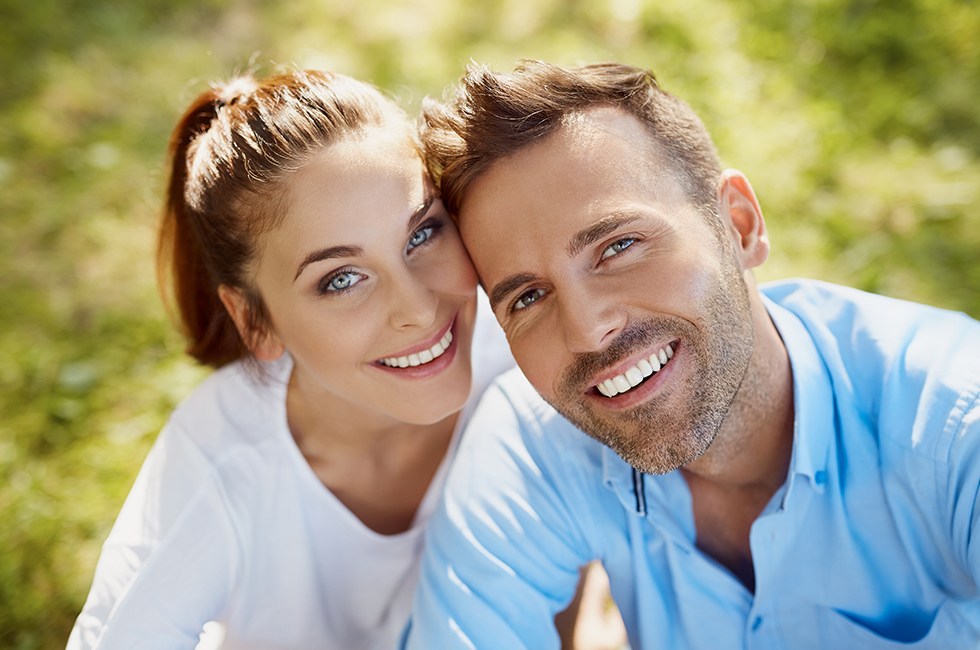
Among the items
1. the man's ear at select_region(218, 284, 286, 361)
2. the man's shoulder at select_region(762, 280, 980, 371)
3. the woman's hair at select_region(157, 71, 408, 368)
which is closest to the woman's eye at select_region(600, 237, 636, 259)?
the man's shoulder at select_region(762, 280, 980, 371)

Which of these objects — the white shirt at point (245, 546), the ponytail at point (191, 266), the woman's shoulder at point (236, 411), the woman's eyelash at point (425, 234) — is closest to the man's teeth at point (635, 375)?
the woman's eyelash at point (425, 234)

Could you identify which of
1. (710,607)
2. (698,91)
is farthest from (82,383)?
(698,91)

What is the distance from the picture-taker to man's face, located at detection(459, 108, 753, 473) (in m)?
1.98

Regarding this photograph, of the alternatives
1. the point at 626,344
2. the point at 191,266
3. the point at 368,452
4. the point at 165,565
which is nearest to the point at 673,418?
the point at 626,344

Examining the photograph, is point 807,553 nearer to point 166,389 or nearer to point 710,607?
point 710,607

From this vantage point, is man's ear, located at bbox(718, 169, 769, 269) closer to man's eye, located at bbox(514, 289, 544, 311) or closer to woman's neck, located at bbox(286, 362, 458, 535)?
man's eye, located at bbox(514, 289, 544, 311)

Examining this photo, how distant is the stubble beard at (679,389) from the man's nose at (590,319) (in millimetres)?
27

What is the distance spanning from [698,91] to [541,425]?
9.12ft

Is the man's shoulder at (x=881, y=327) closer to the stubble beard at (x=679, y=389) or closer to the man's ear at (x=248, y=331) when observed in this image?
the stubble beard at (x=679, y=389)

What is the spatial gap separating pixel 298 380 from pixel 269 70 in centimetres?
293

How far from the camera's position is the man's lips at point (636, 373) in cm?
200

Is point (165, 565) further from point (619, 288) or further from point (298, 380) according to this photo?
point (619, 288)

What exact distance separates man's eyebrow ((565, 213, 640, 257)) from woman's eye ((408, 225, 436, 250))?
448 mm

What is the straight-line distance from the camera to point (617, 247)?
2020mm
